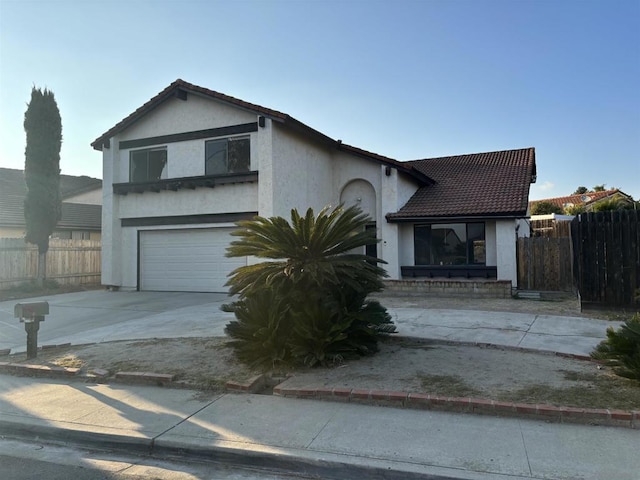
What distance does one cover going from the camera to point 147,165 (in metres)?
18.4

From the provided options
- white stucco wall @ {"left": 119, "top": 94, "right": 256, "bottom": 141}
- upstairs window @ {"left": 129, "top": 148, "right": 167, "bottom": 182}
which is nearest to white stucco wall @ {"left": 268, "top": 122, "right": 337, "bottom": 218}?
white stucco wall @ {"left": 119, "top": 94, "right": 256, "bottom": 141}

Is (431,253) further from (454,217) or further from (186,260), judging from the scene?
(186,260)

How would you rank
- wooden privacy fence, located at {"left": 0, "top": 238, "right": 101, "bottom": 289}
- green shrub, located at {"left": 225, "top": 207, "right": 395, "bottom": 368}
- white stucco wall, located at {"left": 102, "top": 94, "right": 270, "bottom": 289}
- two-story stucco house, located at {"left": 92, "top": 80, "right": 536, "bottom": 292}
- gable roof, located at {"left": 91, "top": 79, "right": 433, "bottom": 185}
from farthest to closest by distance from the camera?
wooden privacy fence, located at {"left": 0, "top": 238, "right": 101, "bottom": 289} → white stucco wall, located at {"left": 102, "top": 94, "right": 270, "bottom": 289} → two-story stucco house, located at {"left": 92, "top": 80, "right": 536, "bottom": 292} → gable roof, located at {"left": 91, "top": 79, "right": 433, "bottom": 185} → green shrub, located at {"left": 225, "top": 207, "right": 395, "bottom": 368}

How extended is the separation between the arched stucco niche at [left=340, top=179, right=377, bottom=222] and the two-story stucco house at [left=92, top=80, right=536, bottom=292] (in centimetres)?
5

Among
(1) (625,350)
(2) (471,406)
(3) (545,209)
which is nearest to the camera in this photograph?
(2) (471,406)

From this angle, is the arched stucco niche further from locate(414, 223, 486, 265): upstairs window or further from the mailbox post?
the mailbox post

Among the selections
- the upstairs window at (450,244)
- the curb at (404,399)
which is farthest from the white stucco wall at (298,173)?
the curb at (404,399)

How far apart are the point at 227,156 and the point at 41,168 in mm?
8027

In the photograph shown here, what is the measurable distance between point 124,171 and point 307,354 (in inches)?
591

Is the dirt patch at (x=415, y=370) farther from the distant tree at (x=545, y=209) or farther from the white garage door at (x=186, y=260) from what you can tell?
the distant tree at (x=545, y=209)

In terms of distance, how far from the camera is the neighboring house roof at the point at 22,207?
23016 mm

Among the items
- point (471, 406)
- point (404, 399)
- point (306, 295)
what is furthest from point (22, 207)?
point (471, 406)

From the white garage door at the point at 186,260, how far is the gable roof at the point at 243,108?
14.1ft

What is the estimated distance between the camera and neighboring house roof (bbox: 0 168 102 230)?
23016mm
